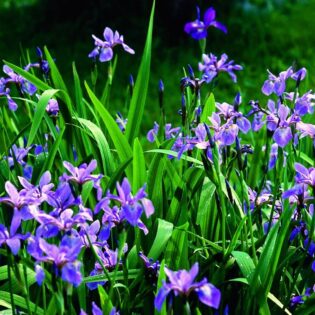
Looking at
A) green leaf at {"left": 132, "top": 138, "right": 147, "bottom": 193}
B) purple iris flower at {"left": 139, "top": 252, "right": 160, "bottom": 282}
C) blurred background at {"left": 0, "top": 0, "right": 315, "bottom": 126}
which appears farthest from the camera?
blurred background at {"left": 0, "top": 0, "right": 315, "bottom": 126}

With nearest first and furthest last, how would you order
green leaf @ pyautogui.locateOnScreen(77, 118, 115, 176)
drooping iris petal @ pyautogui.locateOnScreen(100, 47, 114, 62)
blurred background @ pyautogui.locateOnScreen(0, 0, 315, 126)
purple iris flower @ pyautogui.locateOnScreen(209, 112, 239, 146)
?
purple iris flower @ pyautogui.locateOnScreen(209, 112, 239, 146)
green leaf @ pyautogui.locateOnScreen(77, 118, 115, 176)
drooping iris petal @ pyautogui.locateOnScreen(100, 47, 114, 62)
blurred background @ pyautogui.locateOnScreen(0, 0, 315, 126)

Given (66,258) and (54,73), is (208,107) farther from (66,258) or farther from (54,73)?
(66,258)

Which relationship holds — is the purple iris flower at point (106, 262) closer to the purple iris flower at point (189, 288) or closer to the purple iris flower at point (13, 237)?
the purple iris flower at point (13, 237)

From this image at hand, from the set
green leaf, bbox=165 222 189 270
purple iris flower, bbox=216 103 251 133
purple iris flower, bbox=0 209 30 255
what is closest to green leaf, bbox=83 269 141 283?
green leaf, bbox=165 222 189 270

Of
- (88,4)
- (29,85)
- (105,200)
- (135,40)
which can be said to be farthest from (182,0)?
(105,200)

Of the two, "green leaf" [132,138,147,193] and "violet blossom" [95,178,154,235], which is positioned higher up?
"violet blossom" [95,178,154,235]

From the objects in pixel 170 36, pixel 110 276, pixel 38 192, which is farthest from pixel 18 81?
pixel 170 36

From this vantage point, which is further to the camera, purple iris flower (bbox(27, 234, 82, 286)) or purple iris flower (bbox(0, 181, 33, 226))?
purple iris flower (bbox(0, 181, 33, 226))

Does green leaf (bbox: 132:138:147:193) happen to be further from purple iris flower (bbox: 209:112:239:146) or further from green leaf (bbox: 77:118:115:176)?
purple iris flower (bbox: 209:112:239:146)
